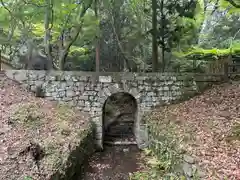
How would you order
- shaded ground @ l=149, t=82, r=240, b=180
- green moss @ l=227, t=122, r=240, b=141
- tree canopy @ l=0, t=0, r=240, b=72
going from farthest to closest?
tree canopy @ l=0, t=0, r=240, b=72 → green moss @ l=227, t=122, r=240, b=141 → shaded ground @ l=149, t=82, r=240, b=180

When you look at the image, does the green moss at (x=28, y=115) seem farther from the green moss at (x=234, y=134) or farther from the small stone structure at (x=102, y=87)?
the green moss at (x=234, y=134)

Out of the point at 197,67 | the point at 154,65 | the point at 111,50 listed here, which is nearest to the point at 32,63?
the point at 111,50

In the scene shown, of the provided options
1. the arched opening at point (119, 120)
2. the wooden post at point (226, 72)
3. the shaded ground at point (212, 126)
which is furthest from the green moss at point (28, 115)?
the wooden post at point (226, 72)

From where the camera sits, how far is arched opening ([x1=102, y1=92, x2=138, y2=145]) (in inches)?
445

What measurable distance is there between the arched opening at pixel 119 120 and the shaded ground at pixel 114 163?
3.03ft

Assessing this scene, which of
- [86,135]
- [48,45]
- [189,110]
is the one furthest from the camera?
[48,45]

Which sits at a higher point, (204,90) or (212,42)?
(212,42)

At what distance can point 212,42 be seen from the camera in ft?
45.6

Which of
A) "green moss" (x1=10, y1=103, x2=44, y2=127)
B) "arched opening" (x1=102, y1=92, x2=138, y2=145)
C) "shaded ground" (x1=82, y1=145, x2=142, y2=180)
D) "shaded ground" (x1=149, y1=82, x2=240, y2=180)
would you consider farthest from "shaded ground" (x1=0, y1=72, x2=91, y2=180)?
"shaded ground" (x1=149, y1=82, x2=240, y2=180)

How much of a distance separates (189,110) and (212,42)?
724 centimetres

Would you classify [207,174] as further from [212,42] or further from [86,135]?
[212,42]

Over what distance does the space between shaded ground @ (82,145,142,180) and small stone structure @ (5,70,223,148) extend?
0.59 metres

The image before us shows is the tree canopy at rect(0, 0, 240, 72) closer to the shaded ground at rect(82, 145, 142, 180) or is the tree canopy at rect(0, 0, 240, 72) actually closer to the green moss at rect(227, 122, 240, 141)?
the green moss at rect(227, 122, 240, 141)

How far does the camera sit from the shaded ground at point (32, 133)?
4.50 m
